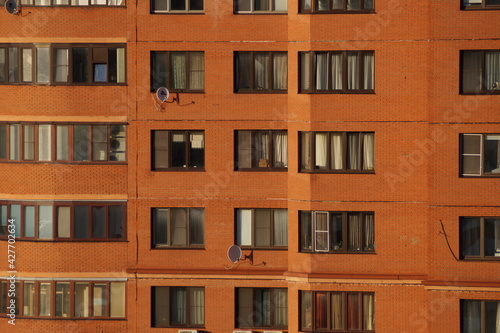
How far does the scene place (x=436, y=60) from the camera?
116ft

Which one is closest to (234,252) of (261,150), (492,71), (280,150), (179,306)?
(179,306)

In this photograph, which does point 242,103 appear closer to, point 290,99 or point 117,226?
point 290,99

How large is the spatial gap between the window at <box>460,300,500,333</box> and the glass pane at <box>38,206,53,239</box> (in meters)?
15.1

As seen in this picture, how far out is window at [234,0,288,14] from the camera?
37.4 metres

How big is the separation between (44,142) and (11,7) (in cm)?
502

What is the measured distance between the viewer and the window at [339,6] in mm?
36094

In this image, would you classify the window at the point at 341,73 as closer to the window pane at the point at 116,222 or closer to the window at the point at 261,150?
the window at the point at 261,150

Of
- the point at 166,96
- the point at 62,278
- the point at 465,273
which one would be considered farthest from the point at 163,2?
the point at 465,273

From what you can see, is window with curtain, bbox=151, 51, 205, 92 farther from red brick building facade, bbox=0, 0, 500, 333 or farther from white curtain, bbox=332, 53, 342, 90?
white curtain, bbox=332, 53, 342, 90

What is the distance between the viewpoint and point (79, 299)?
3841 cm

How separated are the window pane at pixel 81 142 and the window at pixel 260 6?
23.2 feet

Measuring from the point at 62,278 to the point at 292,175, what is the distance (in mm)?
9266

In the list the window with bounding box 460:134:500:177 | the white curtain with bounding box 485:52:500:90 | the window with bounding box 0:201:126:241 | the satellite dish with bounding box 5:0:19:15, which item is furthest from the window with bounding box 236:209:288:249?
the satellite dish with bounding box 5:0:19:15

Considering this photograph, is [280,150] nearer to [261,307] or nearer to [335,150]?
[335,150]
